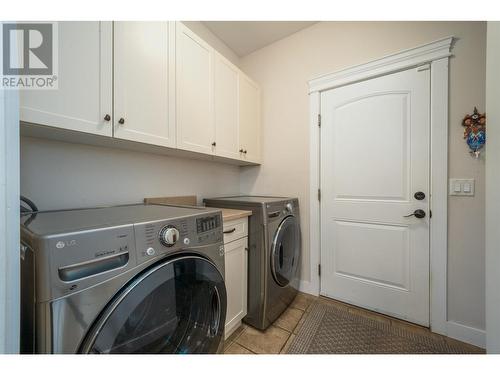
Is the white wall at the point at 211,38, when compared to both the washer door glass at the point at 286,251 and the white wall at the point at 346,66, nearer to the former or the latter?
the white wall at the point at 346,66

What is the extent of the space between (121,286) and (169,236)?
0.66 feet

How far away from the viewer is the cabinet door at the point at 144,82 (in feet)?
3.35

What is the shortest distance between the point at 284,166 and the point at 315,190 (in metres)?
0.40

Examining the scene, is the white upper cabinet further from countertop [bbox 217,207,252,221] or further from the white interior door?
the white interior door

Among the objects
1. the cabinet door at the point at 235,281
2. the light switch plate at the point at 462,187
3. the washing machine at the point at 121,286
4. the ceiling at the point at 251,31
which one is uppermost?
the ceiling at the point at 251,31

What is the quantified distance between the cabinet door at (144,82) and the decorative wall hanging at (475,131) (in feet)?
6.23

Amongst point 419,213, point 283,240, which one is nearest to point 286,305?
point 283,240

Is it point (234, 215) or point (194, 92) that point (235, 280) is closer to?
point (234, 215)

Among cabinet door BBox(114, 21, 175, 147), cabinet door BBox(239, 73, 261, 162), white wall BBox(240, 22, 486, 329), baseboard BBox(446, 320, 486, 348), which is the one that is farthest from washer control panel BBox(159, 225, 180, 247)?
baseboard BBox(446, 320, 486, 348)

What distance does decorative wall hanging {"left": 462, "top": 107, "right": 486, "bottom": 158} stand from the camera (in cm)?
125

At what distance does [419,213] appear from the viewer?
4.86ft

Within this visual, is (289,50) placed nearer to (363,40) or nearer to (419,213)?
(363,40)

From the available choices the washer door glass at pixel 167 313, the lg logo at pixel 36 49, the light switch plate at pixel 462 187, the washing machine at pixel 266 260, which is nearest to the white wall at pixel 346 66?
the light switch plate at pixel 462 187

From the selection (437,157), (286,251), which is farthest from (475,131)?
(286,251)
